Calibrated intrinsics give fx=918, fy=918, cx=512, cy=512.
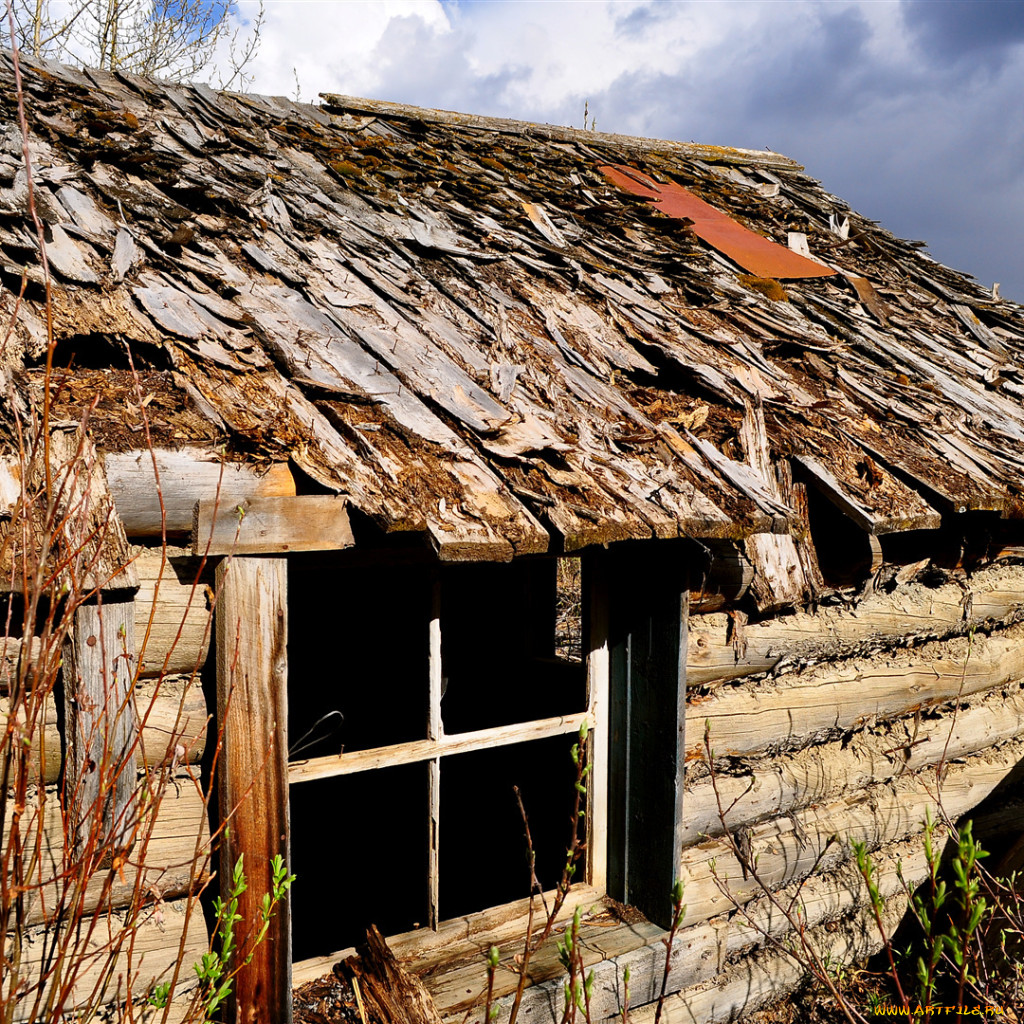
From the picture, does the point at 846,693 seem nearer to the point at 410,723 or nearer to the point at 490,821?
the point at 490,821

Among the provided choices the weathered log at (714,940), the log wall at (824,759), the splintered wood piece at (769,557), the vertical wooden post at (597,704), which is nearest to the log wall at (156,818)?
the weathered log at (714,940)

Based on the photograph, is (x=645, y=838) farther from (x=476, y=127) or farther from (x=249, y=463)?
(x=476, y=127)

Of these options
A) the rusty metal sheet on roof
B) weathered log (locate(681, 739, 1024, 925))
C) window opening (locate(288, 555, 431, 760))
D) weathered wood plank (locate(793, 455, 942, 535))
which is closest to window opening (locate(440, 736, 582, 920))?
window opening (locate(288, 555, 431, 760))

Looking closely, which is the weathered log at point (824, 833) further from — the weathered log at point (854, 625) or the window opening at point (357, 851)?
the window opening at point (357, 851)

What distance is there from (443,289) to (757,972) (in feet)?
9.25

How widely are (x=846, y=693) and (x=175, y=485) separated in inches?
108

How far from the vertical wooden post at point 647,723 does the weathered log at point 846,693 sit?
19 cm

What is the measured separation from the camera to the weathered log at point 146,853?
80.9 inches

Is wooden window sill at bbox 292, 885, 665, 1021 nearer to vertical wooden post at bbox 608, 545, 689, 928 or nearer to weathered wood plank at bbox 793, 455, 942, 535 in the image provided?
vertical wooden post at bbox 608, 545, 689, 928

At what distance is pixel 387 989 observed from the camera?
100 inches

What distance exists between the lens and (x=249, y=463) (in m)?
2.17

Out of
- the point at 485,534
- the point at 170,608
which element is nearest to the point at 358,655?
the point at 170,608

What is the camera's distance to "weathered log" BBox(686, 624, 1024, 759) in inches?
131

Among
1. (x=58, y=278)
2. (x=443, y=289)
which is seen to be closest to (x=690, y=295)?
(x=443, y=289)
